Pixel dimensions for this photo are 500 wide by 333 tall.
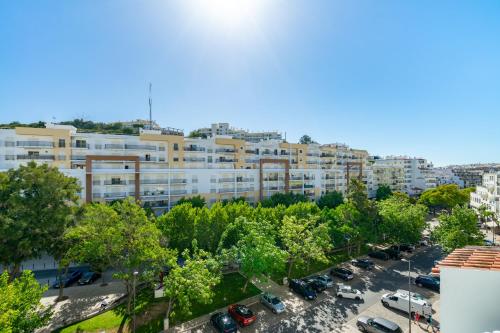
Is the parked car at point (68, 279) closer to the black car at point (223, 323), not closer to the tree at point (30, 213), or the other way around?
the tree at point (30, 213)

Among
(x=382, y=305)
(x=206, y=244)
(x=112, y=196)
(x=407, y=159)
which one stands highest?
(x=407, y=159)

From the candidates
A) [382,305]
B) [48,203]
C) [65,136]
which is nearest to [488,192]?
[382,305]

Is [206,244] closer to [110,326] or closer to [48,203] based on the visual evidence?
[110,326]

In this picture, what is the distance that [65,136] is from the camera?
141 feet

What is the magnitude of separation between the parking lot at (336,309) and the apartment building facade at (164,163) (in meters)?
27.9

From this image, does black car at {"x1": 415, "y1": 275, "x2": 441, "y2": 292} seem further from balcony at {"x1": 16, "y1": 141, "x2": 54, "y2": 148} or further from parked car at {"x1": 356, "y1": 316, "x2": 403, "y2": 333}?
balcony at {"x1": 16, "y1": 141, "x2": 54, "y2": 148}

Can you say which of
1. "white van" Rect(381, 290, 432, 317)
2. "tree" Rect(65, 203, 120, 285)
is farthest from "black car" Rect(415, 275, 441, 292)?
"tree" Rect(65, 203, 120, 285)

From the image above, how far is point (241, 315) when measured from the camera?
22.6 m

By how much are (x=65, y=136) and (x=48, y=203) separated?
72.6 ft

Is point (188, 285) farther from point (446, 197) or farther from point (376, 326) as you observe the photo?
point (446, 197)

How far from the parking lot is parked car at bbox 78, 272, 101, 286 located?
56.0ft

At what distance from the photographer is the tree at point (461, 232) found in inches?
1196

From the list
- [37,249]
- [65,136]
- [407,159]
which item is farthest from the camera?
[407,159]

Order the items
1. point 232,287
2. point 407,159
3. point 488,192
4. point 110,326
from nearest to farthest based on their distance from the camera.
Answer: point 110,326 < point 232,287 < point 488,192 < point 407,159
